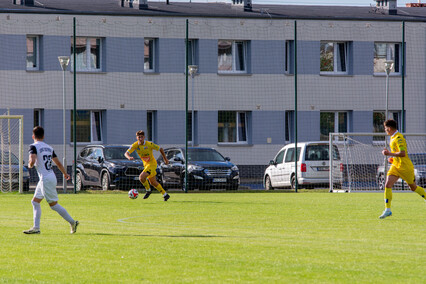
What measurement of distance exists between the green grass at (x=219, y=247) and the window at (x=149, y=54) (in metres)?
22.6

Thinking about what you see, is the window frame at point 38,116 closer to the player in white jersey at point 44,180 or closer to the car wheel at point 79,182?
the car wheel at point 79,182

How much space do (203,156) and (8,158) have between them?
22.5 feet

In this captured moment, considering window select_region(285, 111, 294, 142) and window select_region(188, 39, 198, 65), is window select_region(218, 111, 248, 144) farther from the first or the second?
window select_region(188, 39, 198, 65)

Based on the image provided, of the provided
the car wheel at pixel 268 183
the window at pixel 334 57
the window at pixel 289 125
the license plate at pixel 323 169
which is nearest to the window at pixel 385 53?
the window at pixel 334 57

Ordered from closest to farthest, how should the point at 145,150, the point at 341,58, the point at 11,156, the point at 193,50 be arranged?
the point at 145,150
the point at 11,156
the point at 193,50
the point at 341,58

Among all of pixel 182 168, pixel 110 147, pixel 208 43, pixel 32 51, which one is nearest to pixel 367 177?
pixel 182 168

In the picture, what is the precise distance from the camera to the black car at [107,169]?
27609 mm

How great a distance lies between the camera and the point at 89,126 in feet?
126

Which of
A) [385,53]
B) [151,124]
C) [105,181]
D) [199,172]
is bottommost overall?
[105,181]

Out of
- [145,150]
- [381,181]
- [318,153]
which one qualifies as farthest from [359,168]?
[145,150]

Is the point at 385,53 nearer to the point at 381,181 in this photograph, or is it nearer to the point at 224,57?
the point at 224,57

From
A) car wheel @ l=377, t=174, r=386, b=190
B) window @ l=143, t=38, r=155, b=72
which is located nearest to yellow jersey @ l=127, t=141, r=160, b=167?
car wheel @ l=377, t=174, r=386, b=190

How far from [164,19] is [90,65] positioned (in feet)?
14.0

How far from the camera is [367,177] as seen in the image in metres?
28.1
